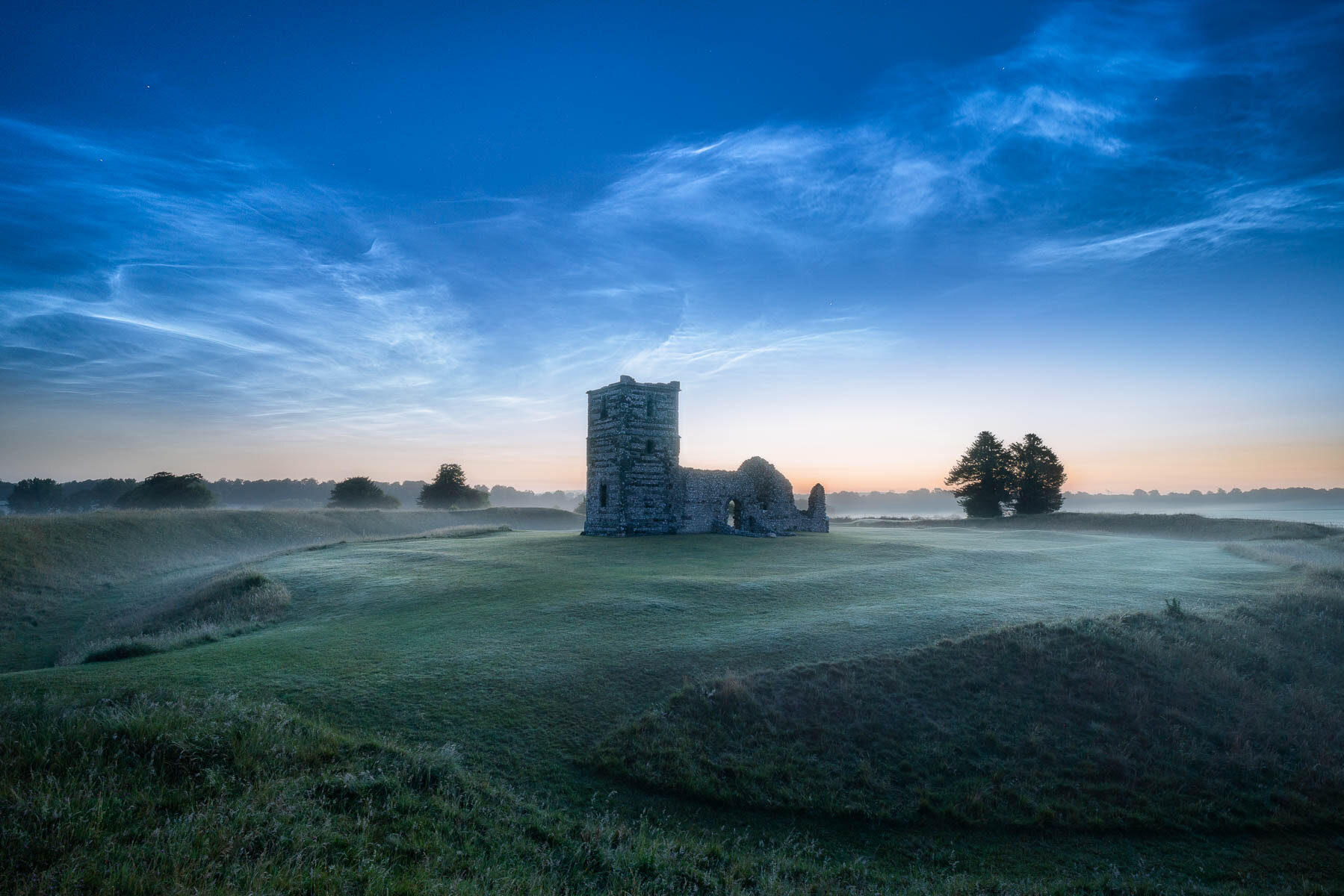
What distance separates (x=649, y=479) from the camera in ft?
121

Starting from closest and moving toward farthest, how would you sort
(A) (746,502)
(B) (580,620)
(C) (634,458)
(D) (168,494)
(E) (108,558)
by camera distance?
(B) (580,620)
(E) (108,558)
(C) (634,458)
(A) (746,502)
(D) (168,494)

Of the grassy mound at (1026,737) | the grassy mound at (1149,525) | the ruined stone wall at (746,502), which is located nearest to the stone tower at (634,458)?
the ruined stone wall at (746,502)

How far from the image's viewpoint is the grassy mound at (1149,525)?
41.9 metres

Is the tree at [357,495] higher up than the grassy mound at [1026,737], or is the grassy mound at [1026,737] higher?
the tree at [357,495]

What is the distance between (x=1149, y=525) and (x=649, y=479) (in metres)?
42.8

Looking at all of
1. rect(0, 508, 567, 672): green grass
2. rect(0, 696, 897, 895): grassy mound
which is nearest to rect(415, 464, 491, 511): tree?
rect(0, 508, 567, 672): green grass

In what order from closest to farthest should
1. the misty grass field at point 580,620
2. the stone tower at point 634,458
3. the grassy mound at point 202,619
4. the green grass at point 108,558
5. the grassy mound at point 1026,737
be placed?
the grassy mound at point 1026,737, the misty grass field at point 580,620, the grassy mound at point 202,619, the green grass at point 108,558, the stone tower at point 634,458

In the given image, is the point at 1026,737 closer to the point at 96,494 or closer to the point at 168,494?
the point at 168,494

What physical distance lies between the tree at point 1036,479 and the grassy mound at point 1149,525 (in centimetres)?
311

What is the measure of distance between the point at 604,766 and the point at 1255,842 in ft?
33.1

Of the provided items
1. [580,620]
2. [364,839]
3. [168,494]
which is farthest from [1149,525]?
[168,494]

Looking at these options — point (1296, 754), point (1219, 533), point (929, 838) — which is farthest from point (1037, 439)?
point (929, 838)

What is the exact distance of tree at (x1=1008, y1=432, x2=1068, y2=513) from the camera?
58719 mm

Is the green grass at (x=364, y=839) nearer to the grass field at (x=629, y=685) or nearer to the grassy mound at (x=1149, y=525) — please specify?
the grass field at (x=629, y=685)
